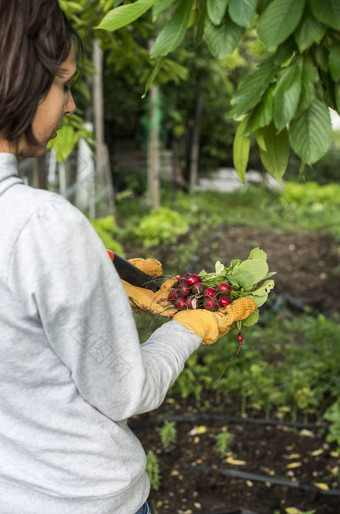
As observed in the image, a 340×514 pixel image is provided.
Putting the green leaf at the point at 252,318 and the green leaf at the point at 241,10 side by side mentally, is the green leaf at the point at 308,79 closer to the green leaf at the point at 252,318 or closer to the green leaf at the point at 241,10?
the green leaf at the point at 241,10

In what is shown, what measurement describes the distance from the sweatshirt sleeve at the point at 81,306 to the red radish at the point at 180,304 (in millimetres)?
408

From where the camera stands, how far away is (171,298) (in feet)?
4.72

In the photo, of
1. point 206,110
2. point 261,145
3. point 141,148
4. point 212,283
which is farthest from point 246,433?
point 206,110

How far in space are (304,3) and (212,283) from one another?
2.59 feet

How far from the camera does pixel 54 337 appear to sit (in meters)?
0.87

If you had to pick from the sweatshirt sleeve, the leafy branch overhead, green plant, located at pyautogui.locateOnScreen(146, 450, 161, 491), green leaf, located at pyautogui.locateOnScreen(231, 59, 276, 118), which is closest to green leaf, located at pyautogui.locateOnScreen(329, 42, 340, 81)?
the leafy branch overhead

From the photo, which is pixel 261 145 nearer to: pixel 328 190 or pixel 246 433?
pixel 246 433

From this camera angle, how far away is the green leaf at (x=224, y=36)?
3.46 feet

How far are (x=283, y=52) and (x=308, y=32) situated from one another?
64mm

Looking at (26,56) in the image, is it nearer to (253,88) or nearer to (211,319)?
Result: (253,88)

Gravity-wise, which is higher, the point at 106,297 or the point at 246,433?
the point at 106,297

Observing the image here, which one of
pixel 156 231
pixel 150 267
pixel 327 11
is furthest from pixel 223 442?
pixel 156 231

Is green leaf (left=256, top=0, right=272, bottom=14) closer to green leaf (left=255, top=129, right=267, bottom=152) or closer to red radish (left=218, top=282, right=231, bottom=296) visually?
green leaf (left=255, top=129, right=267, bottom=152)

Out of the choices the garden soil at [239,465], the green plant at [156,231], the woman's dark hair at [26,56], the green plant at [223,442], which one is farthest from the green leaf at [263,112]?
the green plant at [156,231]
